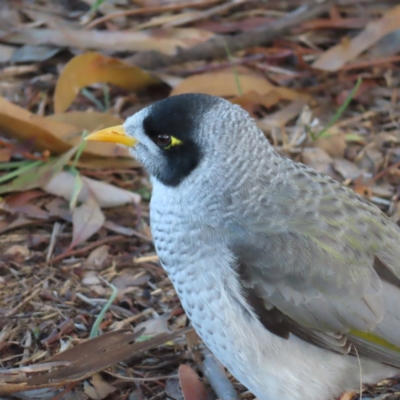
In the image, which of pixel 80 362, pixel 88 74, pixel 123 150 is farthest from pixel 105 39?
pixel 80 362

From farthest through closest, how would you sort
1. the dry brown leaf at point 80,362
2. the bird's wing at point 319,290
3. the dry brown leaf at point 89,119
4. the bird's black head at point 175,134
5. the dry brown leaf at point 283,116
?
1. the dry brown leaf at point 283,116
2. the dry brown leaf at point 89,119
3. the bird's black head at point 175,134
4. the dry brown leaf at point 80,362
5. the bird's wing at point 319,290

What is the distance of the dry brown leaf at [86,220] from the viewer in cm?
487

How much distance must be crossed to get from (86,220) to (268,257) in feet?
5.91

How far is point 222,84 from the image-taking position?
603cm

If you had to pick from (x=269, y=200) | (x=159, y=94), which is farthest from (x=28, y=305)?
(x=159, y=94)

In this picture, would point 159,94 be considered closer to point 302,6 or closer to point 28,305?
point 302,6

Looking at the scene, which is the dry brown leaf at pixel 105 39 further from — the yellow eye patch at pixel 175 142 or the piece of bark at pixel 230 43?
the yellow eye patch at pixel 175 142

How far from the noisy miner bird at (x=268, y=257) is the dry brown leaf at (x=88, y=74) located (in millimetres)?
1948

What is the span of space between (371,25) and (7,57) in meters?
3.16

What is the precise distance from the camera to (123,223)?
512cm

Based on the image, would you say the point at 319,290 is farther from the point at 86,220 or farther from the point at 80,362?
the point at 86,220

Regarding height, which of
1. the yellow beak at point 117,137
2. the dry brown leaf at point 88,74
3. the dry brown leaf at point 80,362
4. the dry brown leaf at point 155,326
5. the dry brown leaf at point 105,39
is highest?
the yellow beak at point 117,137

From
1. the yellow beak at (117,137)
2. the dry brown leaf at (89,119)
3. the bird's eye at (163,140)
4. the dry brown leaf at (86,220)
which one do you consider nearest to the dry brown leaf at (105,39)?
the dry brown leaf at (89,119)

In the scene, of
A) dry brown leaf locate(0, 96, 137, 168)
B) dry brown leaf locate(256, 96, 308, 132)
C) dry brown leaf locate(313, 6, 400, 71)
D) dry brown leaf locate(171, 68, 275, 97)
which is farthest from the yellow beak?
dry brown leaf locate(313, 6, 400, 71)
